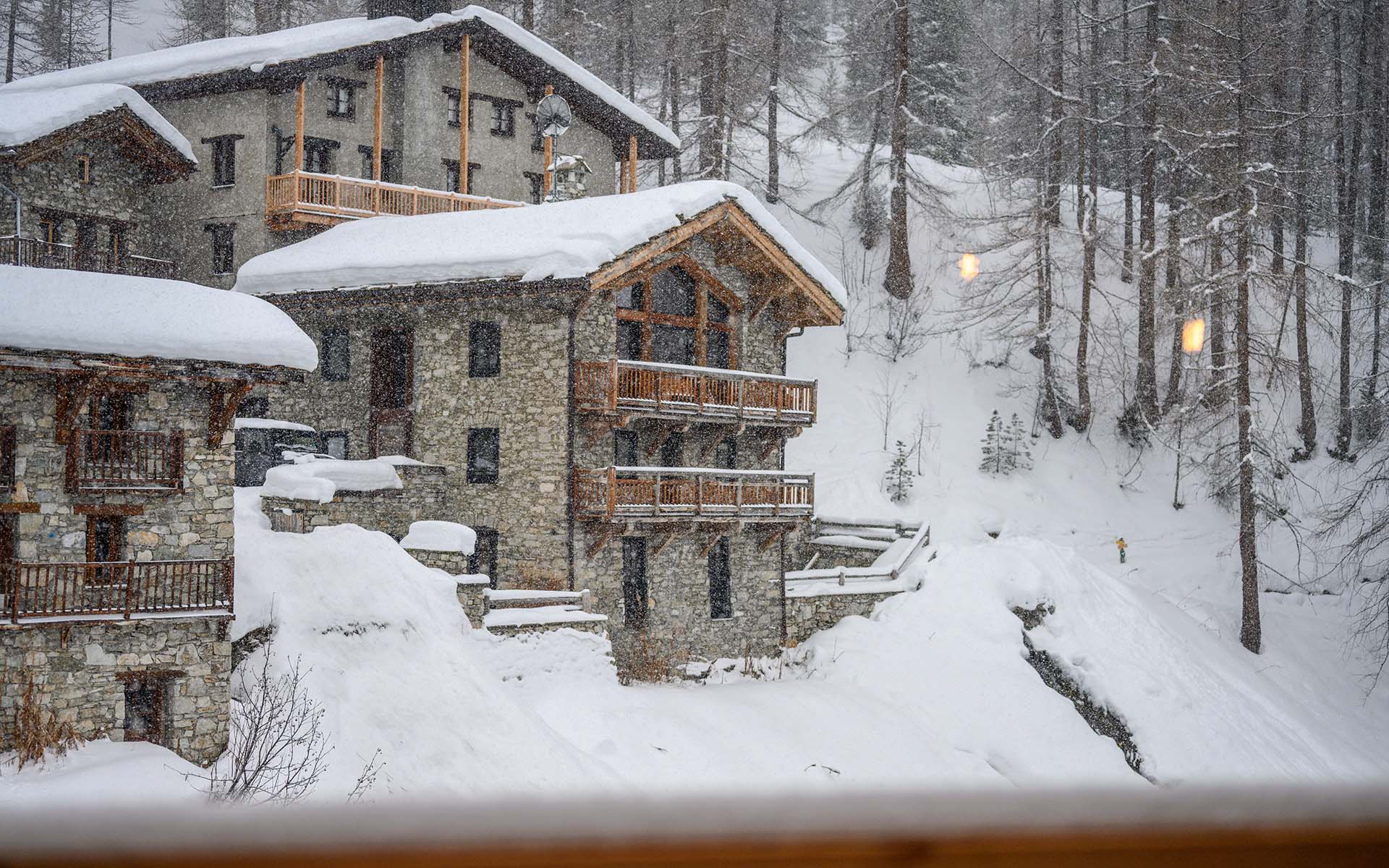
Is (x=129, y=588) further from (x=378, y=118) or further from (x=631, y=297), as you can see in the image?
(x=378, y=118)

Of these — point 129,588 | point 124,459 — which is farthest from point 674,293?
point 129,588

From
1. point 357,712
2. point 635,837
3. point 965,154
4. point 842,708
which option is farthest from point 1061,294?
point 635,837

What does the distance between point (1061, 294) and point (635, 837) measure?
133 ft

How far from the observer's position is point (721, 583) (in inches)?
977

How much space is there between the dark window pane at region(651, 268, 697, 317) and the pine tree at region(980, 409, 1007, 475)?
11.6 m

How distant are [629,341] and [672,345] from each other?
1084mm

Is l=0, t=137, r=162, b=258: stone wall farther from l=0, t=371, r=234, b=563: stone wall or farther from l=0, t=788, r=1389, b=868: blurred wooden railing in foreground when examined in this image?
l=0, t=788, r=1389, b=868: blurred wooden railing in foreground

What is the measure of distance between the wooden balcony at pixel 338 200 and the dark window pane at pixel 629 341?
5.72 metres

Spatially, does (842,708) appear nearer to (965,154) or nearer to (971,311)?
(971,311)

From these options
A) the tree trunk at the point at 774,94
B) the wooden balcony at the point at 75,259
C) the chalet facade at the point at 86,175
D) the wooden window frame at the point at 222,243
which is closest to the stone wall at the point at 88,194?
the chalet facade at the point at 86,175

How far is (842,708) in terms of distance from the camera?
846 inches

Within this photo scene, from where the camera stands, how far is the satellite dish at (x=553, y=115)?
27688 millimetres

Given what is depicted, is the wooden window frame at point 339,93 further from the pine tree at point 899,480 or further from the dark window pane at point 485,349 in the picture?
the pine tree at point 899,480

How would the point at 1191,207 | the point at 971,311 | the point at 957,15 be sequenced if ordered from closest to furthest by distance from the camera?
the point at 1191,207 → the point at 971,311 → the point at 957,15
